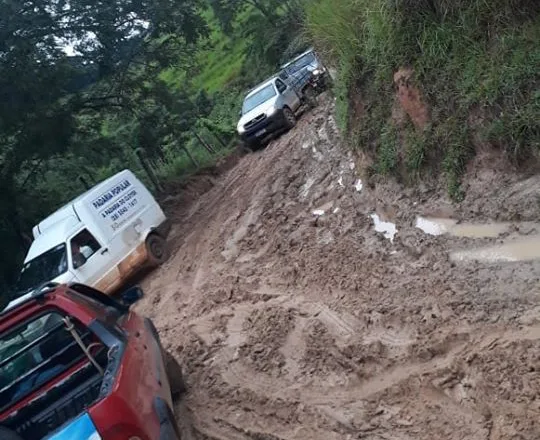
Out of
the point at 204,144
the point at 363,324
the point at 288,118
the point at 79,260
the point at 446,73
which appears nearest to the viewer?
the point at 363,324

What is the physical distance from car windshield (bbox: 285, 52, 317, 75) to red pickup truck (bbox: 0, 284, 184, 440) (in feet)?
58.4

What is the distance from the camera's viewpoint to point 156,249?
13719 mm

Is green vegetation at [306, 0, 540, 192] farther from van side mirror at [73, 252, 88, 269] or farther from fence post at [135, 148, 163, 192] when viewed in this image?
fence post at [135, 148, 163, 192]

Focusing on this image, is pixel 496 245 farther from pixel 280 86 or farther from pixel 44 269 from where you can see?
pixel 280 86

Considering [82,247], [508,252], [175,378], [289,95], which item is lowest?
[508,252]

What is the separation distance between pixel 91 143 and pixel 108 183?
647 centimetres

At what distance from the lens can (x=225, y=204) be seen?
49.9ft

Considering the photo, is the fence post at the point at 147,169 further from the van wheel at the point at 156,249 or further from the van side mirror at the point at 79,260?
the van side mirror at the point at 79,260

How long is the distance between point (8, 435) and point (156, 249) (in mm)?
9433

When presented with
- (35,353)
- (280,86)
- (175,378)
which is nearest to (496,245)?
(175,378)

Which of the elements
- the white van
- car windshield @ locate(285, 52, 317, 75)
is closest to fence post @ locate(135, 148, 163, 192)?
car windshield @ locate(285, 52, 317, 75)

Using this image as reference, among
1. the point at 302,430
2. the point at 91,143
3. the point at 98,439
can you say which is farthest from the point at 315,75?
the point at 98,439

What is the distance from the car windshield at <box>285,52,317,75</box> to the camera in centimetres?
2242

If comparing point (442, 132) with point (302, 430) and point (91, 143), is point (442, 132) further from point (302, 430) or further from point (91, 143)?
point (91, 143)
